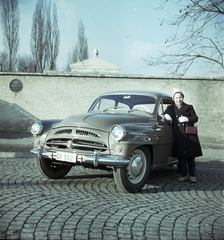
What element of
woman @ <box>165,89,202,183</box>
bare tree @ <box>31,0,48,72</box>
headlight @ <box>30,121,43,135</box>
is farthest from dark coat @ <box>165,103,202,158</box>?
bare tree @ <box>31,0,48,72</box>

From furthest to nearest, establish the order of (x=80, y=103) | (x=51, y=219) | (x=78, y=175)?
1. (x=80, y=103)
2. (x=78, y=175)
3. (x=51, y=219)

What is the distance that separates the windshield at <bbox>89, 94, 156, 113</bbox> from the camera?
5969 mm

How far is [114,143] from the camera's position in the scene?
467 centimetres

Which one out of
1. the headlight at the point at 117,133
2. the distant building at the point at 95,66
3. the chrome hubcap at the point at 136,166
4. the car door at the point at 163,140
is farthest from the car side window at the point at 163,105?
the distant building at the point at 95,66

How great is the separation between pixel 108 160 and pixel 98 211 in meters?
0.98

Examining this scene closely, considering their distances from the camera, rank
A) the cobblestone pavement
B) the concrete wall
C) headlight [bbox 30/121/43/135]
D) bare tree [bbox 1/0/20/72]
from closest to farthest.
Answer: the cobblestone pavement, headlight [bbox 30/121/43/135], bare tree [bbox 1/0/20/72], the concrete wall

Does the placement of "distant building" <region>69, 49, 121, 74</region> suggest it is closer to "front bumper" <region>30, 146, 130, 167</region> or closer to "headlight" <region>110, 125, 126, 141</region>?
"headlight" <region>110, 125, 126, 141</region>

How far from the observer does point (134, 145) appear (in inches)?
187

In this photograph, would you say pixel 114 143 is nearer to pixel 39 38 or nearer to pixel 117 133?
pixel 117 133

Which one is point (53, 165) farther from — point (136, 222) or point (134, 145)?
point (136, 222)

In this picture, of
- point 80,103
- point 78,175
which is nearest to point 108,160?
point 78,175

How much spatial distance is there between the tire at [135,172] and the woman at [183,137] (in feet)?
3.12

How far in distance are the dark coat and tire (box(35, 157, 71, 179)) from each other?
A: 80.9 inches

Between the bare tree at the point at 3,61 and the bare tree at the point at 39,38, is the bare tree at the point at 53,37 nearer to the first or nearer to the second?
the bare tree at the point at 39,38
